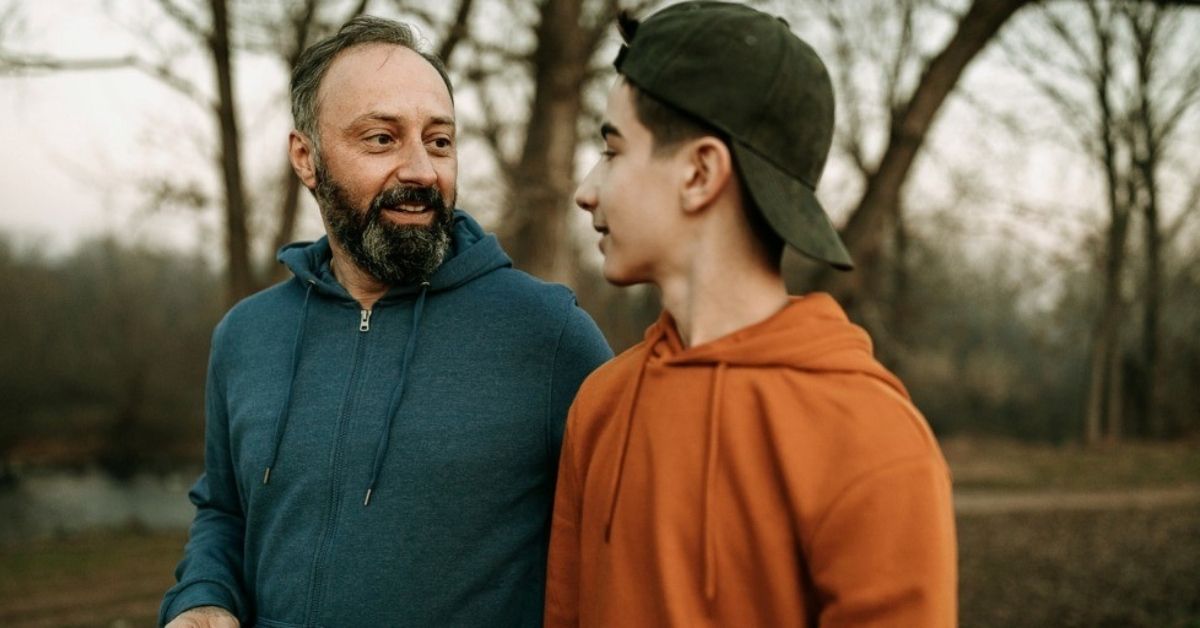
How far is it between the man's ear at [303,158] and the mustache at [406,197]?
0.26 meters

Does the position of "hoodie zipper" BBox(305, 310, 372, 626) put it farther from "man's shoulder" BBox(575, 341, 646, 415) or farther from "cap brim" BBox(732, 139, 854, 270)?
"cap brim" BBox(732, 139, 854, 270)

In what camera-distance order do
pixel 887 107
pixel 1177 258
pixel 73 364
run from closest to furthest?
pixel 887 107 → pixel 1177 258 → pixel 73 364

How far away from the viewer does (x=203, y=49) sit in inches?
323

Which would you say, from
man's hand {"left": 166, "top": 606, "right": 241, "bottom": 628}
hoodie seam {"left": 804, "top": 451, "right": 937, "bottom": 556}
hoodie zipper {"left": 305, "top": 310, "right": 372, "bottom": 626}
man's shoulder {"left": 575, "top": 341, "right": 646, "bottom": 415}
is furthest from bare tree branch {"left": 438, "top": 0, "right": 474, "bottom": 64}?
hoodie seam {"left": 804, "top": 451, "right": 937, "bottom": 556}

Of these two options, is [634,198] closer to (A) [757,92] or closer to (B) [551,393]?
(A) [757,92]

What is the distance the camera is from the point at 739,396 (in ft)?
4.98

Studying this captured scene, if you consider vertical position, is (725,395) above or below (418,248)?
below

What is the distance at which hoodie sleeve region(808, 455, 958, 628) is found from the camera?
133 cm

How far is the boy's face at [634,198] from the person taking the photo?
1.60 meters

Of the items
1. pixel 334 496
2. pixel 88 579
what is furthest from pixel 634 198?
pixel 88 579

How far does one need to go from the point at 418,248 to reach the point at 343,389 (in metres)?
0.35

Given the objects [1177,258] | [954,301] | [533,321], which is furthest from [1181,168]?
[533,321]

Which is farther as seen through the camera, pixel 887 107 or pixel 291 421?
pixel 887 107

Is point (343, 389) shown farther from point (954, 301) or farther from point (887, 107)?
point (954, 301)
